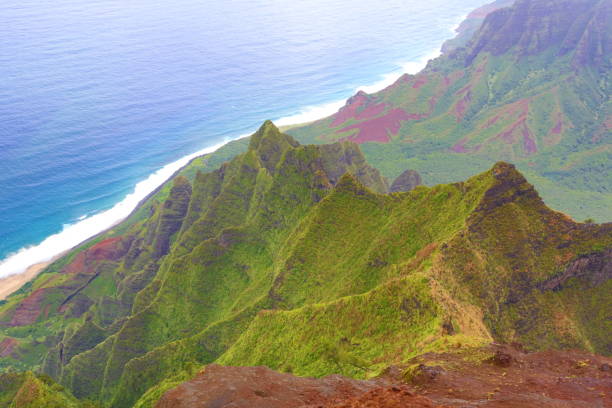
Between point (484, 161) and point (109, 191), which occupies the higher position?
point (109, 191)

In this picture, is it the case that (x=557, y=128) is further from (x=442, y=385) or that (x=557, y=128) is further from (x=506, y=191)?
(x=442, y=385)

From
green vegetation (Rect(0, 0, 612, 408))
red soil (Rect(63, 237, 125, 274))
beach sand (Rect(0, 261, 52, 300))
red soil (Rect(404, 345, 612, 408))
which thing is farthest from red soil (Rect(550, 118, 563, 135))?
beach sand (Rect(0, 261, 52, 300))

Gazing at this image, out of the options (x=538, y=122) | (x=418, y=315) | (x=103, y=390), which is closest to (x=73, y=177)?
(x=103, y=390)

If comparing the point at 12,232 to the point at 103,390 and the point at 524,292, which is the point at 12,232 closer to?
the point at 103,390

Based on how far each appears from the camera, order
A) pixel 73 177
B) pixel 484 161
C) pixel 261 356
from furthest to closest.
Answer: pixel 73 177, pixel 484 161, pixel 261 356

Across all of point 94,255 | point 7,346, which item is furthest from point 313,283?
point 94,255

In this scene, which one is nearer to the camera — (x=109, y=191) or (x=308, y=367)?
(x=308, y=367)

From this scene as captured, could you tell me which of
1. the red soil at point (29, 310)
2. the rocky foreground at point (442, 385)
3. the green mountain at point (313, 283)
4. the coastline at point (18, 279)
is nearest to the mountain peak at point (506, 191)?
the green mountain at point (313, 283)
